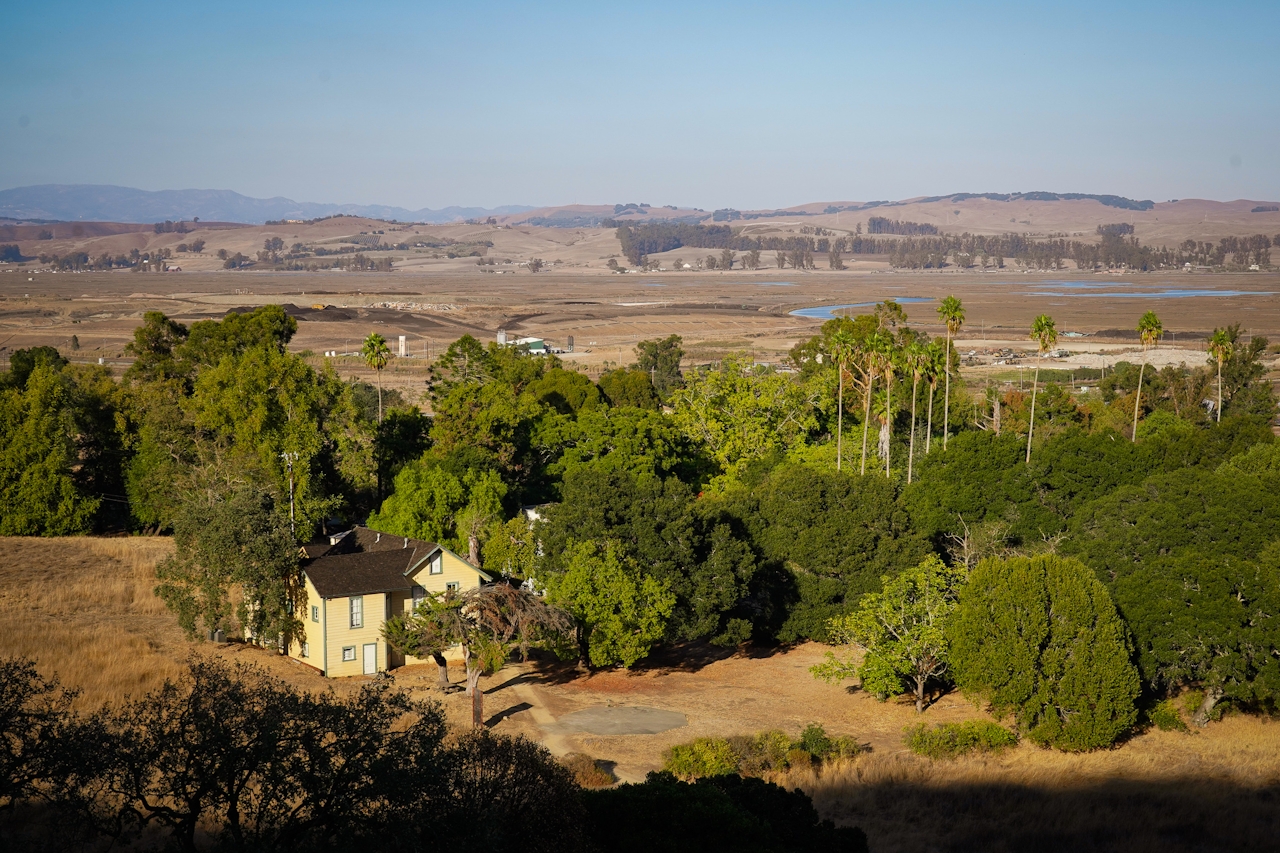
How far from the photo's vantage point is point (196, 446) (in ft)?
160

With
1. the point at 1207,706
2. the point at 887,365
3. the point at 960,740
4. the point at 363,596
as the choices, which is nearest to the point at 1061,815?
the point at 960,740

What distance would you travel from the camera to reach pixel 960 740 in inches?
1149

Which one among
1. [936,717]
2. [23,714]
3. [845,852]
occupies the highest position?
[23,714]

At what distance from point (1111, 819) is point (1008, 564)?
8517 millimetres

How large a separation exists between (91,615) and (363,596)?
10.9 m

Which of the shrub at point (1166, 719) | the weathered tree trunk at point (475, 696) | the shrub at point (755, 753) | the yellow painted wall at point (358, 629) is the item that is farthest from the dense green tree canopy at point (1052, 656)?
the yellow painted wall at point (358, 629)

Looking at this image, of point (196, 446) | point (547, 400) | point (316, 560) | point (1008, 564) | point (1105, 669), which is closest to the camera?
point (1105, 669)

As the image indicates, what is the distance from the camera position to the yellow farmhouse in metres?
33.2

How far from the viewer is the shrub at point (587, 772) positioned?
81.0 feet

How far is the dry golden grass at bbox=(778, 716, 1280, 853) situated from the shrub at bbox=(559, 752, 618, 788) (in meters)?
4.27

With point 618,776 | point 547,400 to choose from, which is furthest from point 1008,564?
point 547,400

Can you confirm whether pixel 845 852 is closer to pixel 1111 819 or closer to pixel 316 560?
pixel 1111 819

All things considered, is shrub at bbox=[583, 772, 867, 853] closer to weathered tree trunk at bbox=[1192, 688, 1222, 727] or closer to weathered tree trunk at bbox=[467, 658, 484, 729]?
weathered tree trunk at bbox=[467, 658, 484, 729]

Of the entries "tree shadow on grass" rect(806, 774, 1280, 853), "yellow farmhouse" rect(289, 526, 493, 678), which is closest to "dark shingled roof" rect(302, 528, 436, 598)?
"yellow farmhouse" rect(289, 526, 493, 678)
